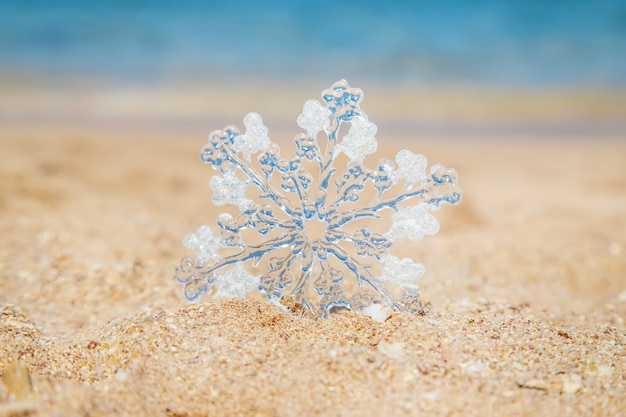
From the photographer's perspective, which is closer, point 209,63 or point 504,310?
point 504,310

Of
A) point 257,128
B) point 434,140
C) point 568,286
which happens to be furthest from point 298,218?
point 434,140

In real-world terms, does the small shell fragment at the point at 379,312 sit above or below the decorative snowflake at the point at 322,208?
below

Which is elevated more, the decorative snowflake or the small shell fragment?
the decorative snowflake

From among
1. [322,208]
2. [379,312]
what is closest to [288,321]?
[379,312]

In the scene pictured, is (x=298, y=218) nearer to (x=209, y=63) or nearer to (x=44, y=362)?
(x=44, y=362)

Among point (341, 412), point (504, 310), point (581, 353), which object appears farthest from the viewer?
point (504, 310)

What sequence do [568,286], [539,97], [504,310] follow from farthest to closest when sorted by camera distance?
[539,97] → [568,286] → [504,310]
